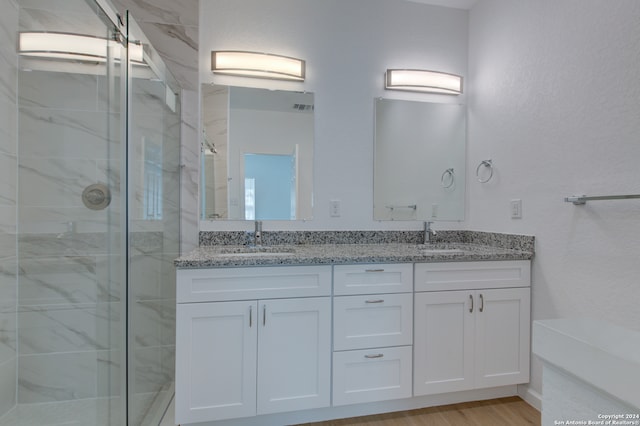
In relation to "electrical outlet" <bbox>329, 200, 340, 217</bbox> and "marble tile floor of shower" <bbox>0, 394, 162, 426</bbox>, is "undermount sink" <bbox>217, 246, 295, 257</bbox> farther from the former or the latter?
"marble tile floor of shower" <bbox>0, 394, 162, 426</bbox>

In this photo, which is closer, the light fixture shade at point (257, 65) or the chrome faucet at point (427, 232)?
the light fixture shade at point (257, 65)

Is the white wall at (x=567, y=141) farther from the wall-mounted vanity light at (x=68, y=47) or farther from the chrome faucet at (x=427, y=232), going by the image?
the wall-mounted vanity light at (x=68, y=47)

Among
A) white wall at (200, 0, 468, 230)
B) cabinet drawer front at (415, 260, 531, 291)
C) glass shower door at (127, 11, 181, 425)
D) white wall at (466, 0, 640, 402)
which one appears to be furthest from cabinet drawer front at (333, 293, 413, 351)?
glass shower door at (127, 11, 181, 425)

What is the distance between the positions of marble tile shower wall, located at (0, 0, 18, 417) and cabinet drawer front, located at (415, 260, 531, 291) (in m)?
2.09

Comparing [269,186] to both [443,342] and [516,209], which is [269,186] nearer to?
[443,342]

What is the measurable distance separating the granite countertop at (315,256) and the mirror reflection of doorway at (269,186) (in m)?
0.24

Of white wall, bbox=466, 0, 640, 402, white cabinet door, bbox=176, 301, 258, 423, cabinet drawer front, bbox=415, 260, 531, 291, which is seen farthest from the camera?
cabinet drawer front, bbox=415, 260, 531, 291

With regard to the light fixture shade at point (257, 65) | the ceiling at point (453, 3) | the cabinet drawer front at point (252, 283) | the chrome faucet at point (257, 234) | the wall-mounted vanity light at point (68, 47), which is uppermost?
the ceiling at point (453, 3)

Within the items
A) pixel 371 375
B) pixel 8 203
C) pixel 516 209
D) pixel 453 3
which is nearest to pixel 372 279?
pixel 371 375

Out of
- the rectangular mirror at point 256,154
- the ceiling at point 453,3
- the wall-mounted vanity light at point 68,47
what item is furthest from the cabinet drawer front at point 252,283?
the ceiling at point 453,3

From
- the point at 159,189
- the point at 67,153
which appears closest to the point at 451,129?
the point at 159,189

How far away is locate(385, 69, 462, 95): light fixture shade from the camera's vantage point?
2283 millimetres

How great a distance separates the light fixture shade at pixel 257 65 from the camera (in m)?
2.03

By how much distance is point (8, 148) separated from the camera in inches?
60.6
